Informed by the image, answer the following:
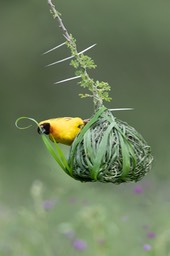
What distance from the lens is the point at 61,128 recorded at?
3.24 m

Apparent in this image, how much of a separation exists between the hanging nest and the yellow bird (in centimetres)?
4

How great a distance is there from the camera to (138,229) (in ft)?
16.7

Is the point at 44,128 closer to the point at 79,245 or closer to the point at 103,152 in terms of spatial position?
the point at 103,152

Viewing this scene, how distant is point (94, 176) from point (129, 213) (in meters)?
2.17

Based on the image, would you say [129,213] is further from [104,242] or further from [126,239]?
[104,242]

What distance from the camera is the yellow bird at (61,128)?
3.22m

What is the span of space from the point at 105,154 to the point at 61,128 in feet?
0.71

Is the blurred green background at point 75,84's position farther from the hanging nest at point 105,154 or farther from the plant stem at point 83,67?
the plant stem at point 83,67

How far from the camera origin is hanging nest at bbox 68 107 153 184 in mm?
3240

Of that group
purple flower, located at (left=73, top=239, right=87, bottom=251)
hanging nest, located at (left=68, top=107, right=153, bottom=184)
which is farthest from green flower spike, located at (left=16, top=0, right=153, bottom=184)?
purple flower, located at (left=73, top=239, right=87, bottom=251)

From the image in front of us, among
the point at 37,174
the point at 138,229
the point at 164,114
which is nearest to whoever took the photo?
the point at 138,229

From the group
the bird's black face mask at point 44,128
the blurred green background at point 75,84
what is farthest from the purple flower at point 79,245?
the bird's black face mask at point 44,128

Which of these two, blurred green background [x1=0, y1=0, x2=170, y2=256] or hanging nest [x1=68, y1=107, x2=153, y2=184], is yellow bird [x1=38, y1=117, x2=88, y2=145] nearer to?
hanging nest [x1=68, y1=107, x2=153, y2=184]

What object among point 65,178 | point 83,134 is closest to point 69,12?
point 65,178
